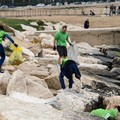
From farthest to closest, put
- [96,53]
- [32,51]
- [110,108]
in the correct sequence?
[96,53] → [32,51] → [110,108]

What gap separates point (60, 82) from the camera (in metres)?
12.9

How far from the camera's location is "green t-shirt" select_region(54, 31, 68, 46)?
14.4m

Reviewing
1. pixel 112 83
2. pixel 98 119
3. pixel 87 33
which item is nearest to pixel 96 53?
pixel 87 33

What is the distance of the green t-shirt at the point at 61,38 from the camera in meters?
14.4

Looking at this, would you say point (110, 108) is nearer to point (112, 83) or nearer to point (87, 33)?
point (112, 83)

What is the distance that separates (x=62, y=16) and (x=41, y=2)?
73.4 feet

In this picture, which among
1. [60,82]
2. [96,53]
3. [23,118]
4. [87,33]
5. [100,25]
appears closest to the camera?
[23,118]

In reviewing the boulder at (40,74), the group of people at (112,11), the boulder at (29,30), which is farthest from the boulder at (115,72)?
the group of people at (112,11)

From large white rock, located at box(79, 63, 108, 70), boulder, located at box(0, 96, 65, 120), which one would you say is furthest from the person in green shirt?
large white rock, located at box(79, 63, 108, 70)

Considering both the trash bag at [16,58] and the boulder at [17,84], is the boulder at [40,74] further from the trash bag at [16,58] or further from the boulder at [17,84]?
the trash bag at [16,58]

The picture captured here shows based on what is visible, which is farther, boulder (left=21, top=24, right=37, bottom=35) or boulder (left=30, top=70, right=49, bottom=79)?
boulder (left=21, top=24, right=37, bottom=35)

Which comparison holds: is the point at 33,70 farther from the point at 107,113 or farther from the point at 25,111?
the point at 25,111

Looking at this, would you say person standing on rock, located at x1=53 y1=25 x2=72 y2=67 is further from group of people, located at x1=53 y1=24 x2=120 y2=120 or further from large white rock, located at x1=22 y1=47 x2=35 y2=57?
large white rock, located at x1=22 y1=47 x2=35 y2=57

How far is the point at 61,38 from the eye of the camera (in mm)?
14508
